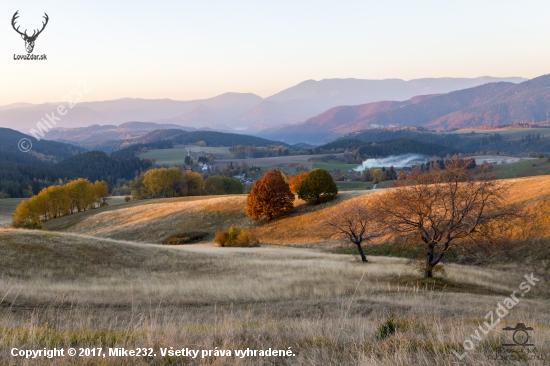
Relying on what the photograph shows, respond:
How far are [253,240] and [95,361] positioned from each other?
1877 inches

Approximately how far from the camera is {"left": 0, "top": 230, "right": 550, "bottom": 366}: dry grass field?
18.0ft

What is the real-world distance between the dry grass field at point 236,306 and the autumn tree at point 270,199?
30.0 metres

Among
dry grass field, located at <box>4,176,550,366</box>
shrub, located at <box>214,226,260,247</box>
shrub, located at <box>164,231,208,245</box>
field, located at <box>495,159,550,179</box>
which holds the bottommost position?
shrub, located at <box>164,231,208,245</box>

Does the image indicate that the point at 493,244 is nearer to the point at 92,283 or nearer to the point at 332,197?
the point at 92,283

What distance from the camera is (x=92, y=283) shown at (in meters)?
19.6

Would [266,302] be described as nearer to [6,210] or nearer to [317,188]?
[317,188]

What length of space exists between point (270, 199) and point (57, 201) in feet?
205

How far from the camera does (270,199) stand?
2566 inches

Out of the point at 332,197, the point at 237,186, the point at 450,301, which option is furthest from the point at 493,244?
the point at 237,186

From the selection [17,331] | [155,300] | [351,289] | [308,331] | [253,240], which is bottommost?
[253,240]

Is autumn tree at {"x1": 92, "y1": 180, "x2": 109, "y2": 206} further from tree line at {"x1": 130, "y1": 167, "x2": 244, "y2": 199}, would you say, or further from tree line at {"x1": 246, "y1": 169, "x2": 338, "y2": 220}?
tree line at {"x1": 246, "y1": 169, "x2": 338, "y2": 220}

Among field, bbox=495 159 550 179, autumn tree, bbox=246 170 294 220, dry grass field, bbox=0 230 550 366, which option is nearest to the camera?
dry grass field, bbox=0 230 550 366

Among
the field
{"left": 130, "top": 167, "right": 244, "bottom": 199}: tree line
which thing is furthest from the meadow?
the field

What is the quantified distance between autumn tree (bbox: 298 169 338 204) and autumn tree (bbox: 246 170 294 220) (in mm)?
2843
